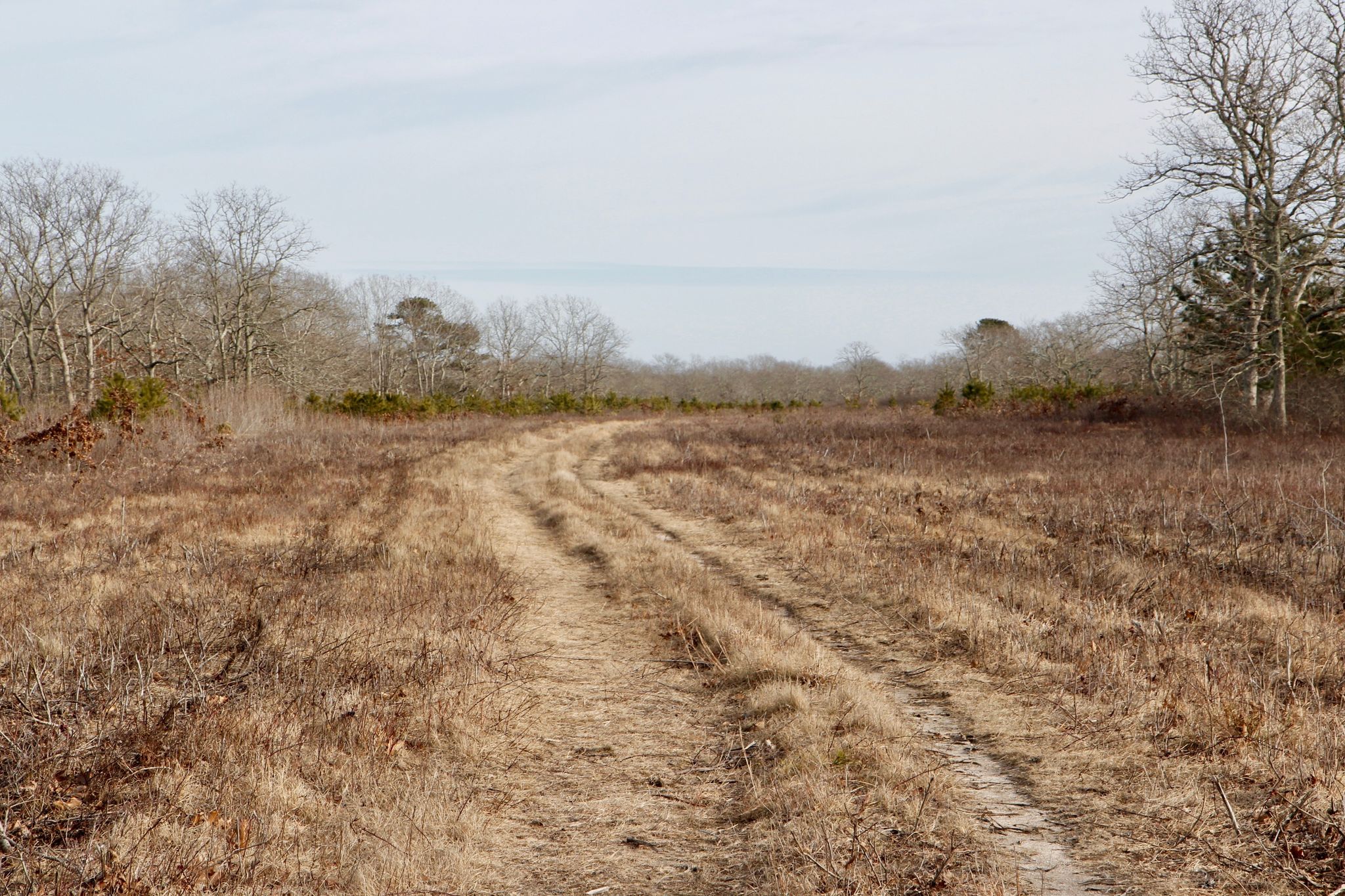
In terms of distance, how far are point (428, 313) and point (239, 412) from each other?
3767 cm

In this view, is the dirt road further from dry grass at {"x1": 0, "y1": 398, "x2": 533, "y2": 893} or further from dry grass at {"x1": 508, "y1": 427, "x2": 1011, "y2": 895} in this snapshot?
dry grass at {"x1": 0, "y1": 398, "x2": 533, "y2": 893}

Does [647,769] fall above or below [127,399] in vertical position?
below

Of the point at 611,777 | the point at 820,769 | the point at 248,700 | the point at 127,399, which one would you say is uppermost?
the point at 127,399

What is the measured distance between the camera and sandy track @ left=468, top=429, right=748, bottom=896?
3658 mm

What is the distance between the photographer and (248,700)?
5.00m

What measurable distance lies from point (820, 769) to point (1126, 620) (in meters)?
3.69

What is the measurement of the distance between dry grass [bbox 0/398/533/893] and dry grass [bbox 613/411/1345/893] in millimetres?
2289

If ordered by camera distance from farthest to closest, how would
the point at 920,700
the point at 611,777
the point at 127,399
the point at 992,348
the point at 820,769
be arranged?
the point at 992,348 → the point at 127,399 → the point at 920,700 → the point at 611,777 → the point at 820,769

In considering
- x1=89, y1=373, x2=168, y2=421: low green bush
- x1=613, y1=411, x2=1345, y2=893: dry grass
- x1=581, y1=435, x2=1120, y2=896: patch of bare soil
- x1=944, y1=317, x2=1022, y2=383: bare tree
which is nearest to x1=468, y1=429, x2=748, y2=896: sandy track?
x1=613, y1=411, x2=1345, y2=893: dry grass

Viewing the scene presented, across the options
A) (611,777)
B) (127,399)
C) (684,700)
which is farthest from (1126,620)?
(127,399)

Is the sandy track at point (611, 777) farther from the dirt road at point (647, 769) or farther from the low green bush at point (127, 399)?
the low green bush at point (127, 399)

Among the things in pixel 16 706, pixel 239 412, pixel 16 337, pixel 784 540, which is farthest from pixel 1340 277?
pixel 16 337

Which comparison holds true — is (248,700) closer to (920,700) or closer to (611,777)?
(611,777)

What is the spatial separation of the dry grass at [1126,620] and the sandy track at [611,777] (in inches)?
37.1
